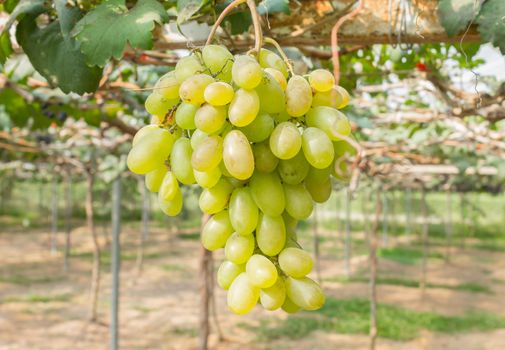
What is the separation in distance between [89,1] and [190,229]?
66.7 feet

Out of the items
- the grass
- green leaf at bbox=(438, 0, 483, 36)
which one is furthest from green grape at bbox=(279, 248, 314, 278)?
the grass

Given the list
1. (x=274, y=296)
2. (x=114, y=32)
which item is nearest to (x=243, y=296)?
(x=274, y=296)

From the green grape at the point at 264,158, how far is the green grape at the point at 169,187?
153 millimetres

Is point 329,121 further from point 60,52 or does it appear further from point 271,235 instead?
point 60,52

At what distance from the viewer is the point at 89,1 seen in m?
1.18

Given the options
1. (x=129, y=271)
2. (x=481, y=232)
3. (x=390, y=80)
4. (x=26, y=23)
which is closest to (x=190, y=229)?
(x=129, y=271)

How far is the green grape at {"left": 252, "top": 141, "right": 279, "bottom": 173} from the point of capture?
0.79m

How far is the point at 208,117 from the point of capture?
73cm

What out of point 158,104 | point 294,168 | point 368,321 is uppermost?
point 158,104

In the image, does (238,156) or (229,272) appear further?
(229,272)

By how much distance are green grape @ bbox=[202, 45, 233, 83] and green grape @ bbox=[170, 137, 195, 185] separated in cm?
12

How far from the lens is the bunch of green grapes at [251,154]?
736 mm

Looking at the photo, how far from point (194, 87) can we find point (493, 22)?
2.37 feet

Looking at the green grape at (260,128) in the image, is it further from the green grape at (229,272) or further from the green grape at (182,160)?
the green grape at (229,272)
